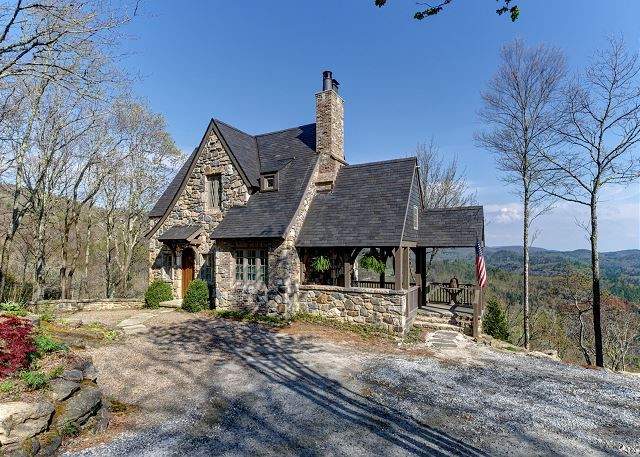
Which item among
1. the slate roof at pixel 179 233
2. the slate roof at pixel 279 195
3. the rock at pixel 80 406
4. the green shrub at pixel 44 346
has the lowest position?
the rock at pixel 80 406

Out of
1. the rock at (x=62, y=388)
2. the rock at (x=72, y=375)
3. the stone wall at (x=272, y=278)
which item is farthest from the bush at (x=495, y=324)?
the rock at (x=62, y=388)

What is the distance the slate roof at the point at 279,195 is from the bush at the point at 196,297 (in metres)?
2.38

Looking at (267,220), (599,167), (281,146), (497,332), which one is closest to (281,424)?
(267,220)

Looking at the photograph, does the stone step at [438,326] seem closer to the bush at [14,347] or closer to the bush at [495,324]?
the bush at [495,324]

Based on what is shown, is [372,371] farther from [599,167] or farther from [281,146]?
[599,167]

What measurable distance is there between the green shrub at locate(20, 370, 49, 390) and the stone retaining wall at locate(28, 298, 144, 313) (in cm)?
900

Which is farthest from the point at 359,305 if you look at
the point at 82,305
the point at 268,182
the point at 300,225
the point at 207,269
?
the point at 82,305

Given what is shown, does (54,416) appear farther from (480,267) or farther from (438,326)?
(480,267)

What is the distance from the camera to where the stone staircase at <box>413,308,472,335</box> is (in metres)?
12.6

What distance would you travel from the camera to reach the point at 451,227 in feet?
44.7

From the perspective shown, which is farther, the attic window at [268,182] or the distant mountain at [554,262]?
the distant mountain at [554,262]

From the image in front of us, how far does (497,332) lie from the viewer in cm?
2103

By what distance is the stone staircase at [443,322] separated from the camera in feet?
41.4

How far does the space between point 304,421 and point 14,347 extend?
4.66m
